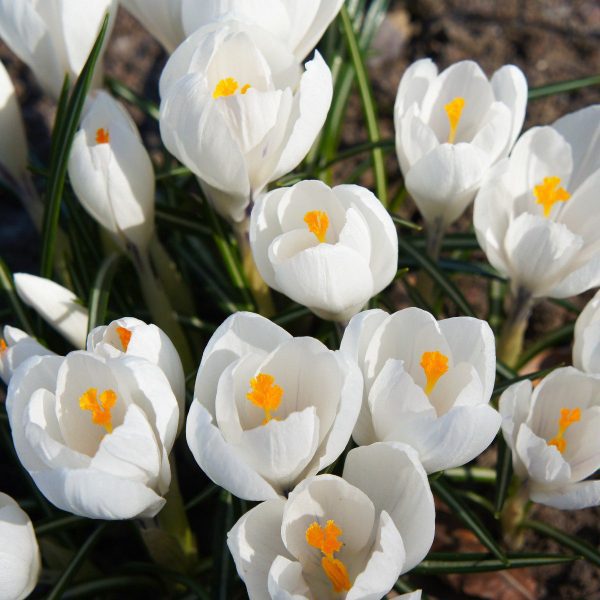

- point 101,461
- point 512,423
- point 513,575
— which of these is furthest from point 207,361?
point 513,575

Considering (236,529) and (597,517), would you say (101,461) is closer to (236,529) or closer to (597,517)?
(236,529)

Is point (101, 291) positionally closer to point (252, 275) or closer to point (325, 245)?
point (252, 275)

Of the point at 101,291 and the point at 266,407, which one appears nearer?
the point at 266,407

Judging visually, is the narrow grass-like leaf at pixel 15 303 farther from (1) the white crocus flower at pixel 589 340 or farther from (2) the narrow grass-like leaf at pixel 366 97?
(1) the white crocus flower at pixel 589 340

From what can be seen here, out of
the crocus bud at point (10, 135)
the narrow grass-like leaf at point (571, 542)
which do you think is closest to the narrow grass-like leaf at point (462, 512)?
the narrow grass-like leaf at point (571, 542)

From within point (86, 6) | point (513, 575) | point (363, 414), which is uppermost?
point (86, 6)

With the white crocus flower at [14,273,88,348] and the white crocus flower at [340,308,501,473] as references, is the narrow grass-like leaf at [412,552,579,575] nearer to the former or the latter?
the white crocus flower at [340,308,501,473]

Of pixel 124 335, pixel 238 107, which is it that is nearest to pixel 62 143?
pixel 238 107
